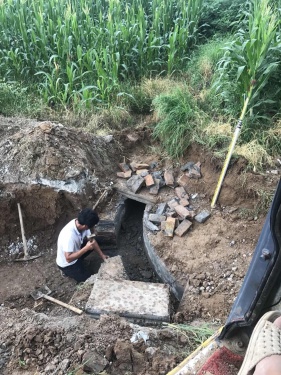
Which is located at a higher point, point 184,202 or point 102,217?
point 184,202

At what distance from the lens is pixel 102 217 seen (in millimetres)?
4672

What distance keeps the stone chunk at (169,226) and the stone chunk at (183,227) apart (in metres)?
0.06

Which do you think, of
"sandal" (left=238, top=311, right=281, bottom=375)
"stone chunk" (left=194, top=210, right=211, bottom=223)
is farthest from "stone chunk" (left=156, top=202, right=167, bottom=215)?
"sandal" (left=238, top=311, right=281, bottom=375)

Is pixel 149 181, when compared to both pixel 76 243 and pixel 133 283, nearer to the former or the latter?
pixel 76 243

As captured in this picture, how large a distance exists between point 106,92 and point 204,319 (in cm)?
360

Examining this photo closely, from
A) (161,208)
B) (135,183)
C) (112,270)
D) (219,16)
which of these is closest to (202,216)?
(161,208)

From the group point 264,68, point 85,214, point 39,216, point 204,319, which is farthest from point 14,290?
point 264,68

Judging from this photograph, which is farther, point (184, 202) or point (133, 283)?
point (184, 202)

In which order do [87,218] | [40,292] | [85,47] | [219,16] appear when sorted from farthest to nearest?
1. [219,16]
2. [85,47]
3. [40,292]
4. [87,218]

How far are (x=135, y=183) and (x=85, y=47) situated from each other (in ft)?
9.29

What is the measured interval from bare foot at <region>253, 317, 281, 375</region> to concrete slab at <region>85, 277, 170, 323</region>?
2.08 m

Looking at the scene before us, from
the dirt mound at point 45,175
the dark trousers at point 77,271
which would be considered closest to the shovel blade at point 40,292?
the dark trousers at point 77,271

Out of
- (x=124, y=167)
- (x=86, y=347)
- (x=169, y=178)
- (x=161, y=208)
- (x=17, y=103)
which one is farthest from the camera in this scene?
(x=17, y=103)

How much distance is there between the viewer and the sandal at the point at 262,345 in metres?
1.29
